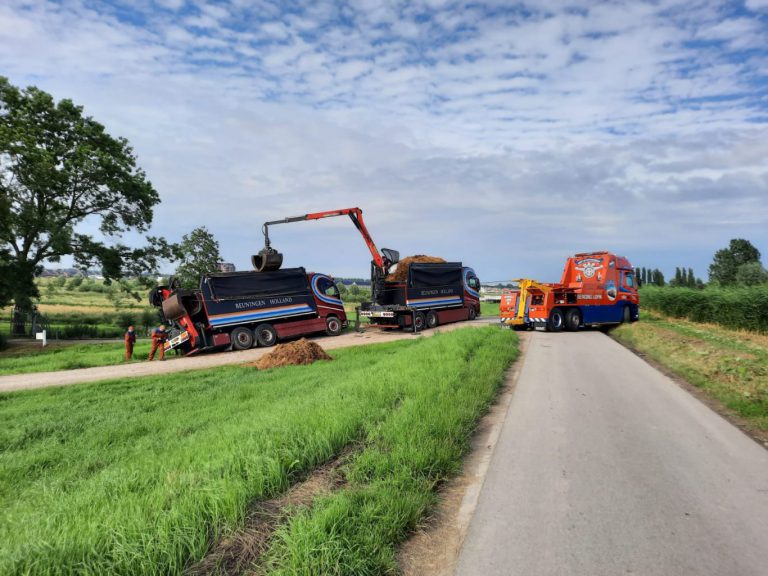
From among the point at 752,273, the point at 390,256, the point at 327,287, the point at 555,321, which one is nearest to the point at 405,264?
the point at 390,256

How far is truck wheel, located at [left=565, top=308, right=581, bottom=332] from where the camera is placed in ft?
69.4

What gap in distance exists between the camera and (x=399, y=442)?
4.78 metres

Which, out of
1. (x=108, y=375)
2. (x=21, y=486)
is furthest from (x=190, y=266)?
(x=21, y=486)

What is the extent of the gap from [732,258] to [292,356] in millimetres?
104054

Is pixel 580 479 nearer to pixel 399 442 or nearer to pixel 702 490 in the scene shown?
pixel 702 490

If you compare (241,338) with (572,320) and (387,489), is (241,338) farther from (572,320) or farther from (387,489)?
(387,489)

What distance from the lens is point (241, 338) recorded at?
19.2 metres

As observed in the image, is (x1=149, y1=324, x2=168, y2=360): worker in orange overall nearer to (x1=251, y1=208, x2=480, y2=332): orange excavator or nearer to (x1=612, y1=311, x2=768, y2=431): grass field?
(x1=251, y1=208, x2=480, y2=332): orange excavator

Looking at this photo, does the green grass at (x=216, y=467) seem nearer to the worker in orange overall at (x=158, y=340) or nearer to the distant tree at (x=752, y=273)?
the worker in orange overall at (x=158, y=340)

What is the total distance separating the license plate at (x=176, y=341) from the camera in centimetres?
1797

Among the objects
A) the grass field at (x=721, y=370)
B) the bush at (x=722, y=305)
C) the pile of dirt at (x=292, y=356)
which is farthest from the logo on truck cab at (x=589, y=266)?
the pile of dirt at (x=292, y=356)

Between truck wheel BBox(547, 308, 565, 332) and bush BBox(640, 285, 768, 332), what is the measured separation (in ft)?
30.7

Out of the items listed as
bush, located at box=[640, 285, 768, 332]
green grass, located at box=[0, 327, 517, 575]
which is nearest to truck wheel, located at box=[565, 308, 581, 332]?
bush, located at box=[640, 285, 768, 332]

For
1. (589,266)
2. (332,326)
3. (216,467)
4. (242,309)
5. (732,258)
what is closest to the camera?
(216,467)
